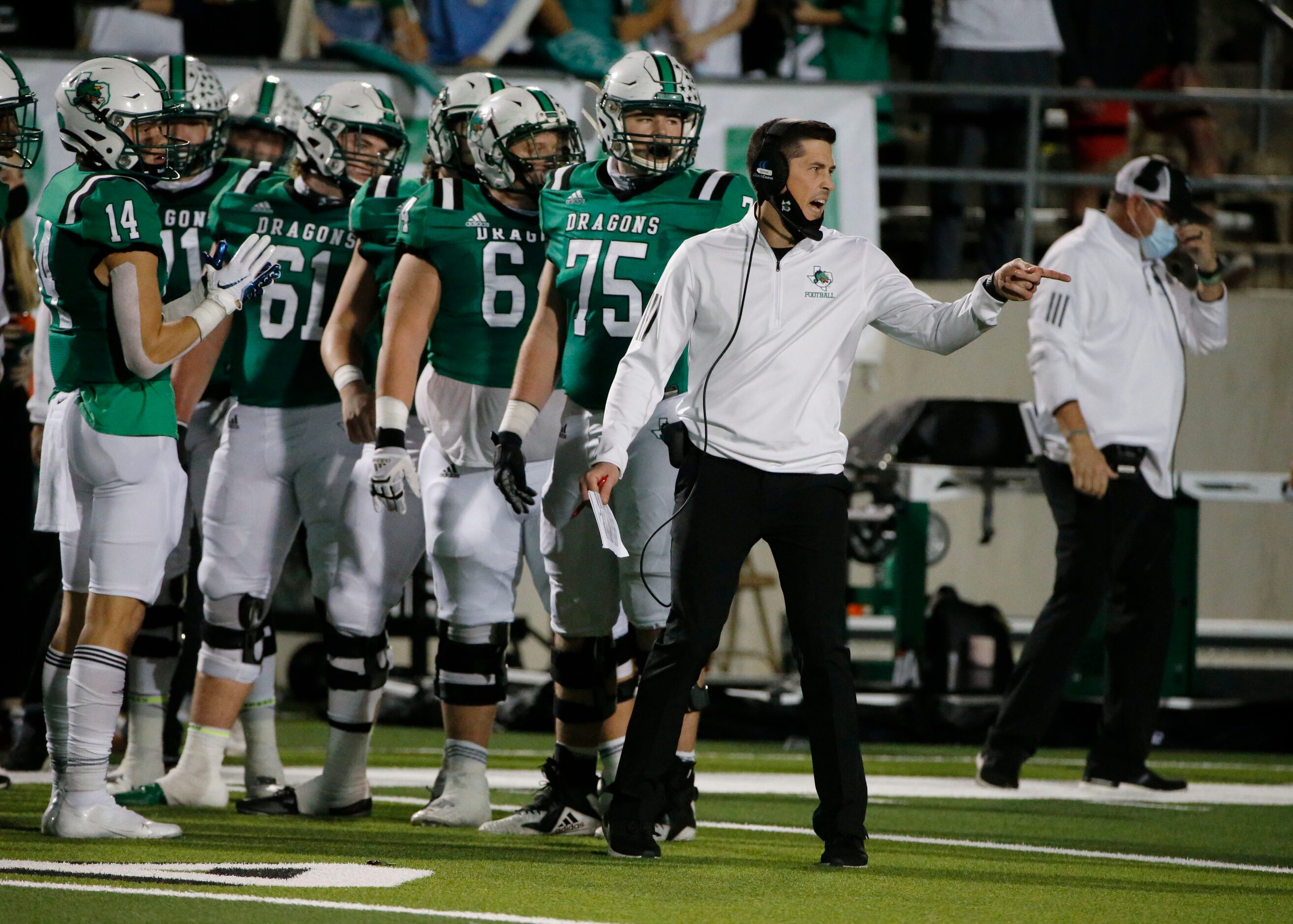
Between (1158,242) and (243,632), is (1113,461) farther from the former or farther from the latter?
(243,632)

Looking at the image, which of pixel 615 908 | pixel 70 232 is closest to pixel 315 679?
pixel 70 232

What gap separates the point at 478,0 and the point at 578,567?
5.44 meters

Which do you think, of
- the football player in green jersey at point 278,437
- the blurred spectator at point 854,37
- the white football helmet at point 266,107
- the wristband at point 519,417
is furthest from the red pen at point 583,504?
the blurred spectator at point 854,37

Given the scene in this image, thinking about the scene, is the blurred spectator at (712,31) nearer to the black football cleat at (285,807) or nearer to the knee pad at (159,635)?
the knee pad at (159,635)

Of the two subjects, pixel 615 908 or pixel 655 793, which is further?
pixel 655 793

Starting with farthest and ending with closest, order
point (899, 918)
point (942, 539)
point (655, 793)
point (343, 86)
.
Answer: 1. point (942, 539)
2. point (343, 86)
3. point (655, 793)
4. point (899, 918)

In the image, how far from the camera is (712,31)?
9.46m

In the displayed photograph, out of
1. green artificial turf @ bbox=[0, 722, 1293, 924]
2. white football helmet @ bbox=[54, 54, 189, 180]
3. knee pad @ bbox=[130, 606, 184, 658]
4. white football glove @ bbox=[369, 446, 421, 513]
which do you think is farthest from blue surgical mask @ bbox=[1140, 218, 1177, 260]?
knee pad @ bbox=[130, 606, 184, 658]

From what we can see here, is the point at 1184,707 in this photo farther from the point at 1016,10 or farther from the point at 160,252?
the point at 160,252

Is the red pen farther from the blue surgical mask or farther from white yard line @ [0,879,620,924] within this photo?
the blue surgical mask

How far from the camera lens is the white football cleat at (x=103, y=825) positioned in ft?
13.9

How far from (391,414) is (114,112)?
1.05 metres

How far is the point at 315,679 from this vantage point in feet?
29.1

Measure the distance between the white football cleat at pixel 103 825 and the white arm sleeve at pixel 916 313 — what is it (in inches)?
85.5
